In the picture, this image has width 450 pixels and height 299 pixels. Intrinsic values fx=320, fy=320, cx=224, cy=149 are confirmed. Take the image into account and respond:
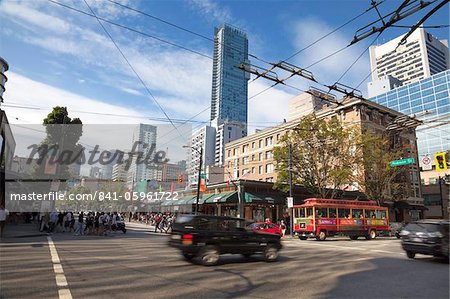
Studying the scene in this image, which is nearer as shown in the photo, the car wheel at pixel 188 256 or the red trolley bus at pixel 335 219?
the car wheel at pixel 188 256

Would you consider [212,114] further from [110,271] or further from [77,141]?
[110,271]

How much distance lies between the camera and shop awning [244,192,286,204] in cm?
3545

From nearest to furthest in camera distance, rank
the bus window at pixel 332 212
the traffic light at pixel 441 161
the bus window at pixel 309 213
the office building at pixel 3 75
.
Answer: the office building at pixel 3 75 < the traffic light at pixel 441 161 < the bus window at pixel 309 213 < the bus window at pixel 332 212

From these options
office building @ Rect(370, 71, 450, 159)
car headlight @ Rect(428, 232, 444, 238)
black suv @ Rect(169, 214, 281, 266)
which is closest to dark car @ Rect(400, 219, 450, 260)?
car headlight @ Rect(428, 232, 444, 238)

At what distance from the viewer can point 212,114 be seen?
534 ft

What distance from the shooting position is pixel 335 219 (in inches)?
1003

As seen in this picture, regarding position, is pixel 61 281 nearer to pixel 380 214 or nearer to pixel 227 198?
pixel 380 214

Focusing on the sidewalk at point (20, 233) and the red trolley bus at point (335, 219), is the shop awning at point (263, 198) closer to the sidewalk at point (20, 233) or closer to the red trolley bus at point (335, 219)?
the red trolley bus at point (335, 219)

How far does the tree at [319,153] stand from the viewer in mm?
32844

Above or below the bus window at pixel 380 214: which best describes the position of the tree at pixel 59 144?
above

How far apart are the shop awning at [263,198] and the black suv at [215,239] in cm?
2319

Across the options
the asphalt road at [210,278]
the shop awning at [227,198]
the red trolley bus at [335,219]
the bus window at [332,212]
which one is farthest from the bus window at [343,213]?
the asphalt road at [210,278]

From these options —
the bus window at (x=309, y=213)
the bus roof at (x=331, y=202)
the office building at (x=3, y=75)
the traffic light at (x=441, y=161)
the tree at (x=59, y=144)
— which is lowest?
the bus window at (x=309, y=213)

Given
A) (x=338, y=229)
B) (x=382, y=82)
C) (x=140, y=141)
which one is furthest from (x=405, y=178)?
(x=382, y=82)
